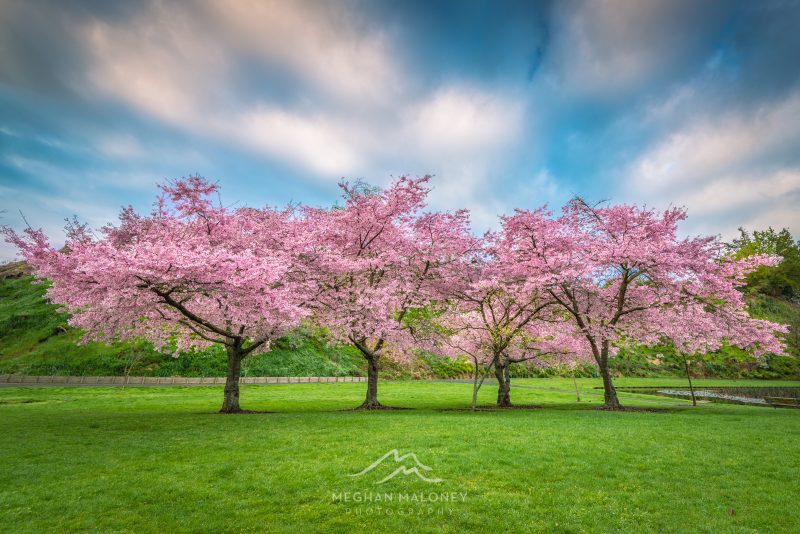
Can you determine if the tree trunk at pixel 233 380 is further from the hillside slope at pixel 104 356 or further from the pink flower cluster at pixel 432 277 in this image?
the hillside slope at pixel 104 356

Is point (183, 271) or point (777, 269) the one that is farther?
point (777, 269)

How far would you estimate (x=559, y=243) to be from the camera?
24.4 meters

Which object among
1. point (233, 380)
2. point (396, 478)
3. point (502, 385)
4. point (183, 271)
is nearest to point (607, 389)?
point (502, 385)

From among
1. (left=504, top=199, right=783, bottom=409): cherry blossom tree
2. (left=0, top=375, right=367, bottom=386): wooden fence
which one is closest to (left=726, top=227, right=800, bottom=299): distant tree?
(left=504, top=199, right=783, bottom=409): cherry blossom tree

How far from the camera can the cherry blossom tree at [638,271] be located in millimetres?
22375

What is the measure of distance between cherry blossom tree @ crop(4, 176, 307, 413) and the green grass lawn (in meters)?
4.71

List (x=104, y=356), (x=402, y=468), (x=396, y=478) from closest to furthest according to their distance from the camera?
(x=396, y=478), (x=402, y=468), (x=104, y=356)

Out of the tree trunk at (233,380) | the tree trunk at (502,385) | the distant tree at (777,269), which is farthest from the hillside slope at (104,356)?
the distant tree at (777,269)

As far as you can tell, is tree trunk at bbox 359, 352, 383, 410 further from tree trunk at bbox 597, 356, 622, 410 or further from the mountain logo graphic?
tree trunk at bbox 597, 356, 622, 410

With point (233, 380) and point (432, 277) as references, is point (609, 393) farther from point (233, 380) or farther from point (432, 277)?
point (233, 380)

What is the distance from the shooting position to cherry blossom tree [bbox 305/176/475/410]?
2172cm

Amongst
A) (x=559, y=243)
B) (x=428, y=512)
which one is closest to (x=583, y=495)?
(x=428, y=512)

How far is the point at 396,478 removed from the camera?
9.65m

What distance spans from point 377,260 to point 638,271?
16274 millimetres
